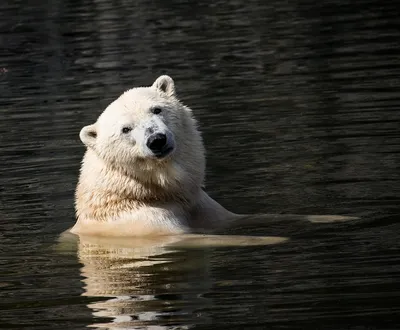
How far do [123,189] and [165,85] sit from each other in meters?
0.88

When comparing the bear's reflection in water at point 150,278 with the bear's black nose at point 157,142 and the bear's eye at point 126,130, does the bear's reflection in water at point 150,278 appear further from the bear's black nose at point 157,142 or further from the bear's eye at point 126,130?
the bear's eye at point 126,130

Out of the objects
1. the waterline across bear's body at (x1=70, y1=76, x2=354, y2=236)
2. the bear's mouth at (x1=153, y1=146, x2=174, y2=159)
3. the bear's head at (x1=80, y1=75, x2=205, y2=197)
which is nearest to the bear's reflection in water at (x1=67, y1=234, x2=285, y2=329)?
the waterline across bear's body at (x1=70, y1=76, x2=354, y2=236)

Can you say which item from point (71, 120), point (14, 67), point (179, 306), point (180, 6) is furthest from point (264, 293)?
point (180, 6)

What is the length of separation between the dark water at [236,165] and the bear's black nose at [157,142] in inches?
27.2

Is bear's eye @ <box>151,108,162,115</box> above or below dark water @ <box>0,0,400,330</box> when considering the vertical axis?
above

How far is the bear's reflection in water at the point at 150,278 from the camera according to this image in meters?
6.59

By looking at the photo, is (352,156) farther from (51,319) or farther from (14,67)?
(14,67)

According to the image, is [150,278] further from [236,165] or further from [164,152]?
[236,165]

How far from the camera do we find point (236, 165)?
11.1 metres

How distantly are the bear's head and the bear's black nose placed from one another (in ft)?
0.04

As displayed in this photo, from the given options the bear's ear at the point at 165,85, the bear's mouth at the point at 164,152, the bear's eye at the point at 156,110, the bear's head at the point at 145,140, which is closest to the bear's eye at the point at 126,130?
the bear's head at the point at 145,140

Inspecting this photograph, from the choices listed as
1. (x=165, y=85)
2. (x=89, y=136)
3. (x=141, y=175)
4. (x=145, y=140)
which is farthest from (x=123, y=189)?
(x=165, y=85)

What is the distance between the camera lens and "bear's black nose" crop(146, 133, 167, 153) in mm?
8461

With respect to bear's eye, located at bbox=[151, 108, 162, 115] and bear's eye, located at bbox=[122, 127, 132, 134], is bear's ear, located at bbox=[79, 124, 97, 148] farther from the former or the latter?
bear's eye, located at bbox=[151, 108, 162, 115]
